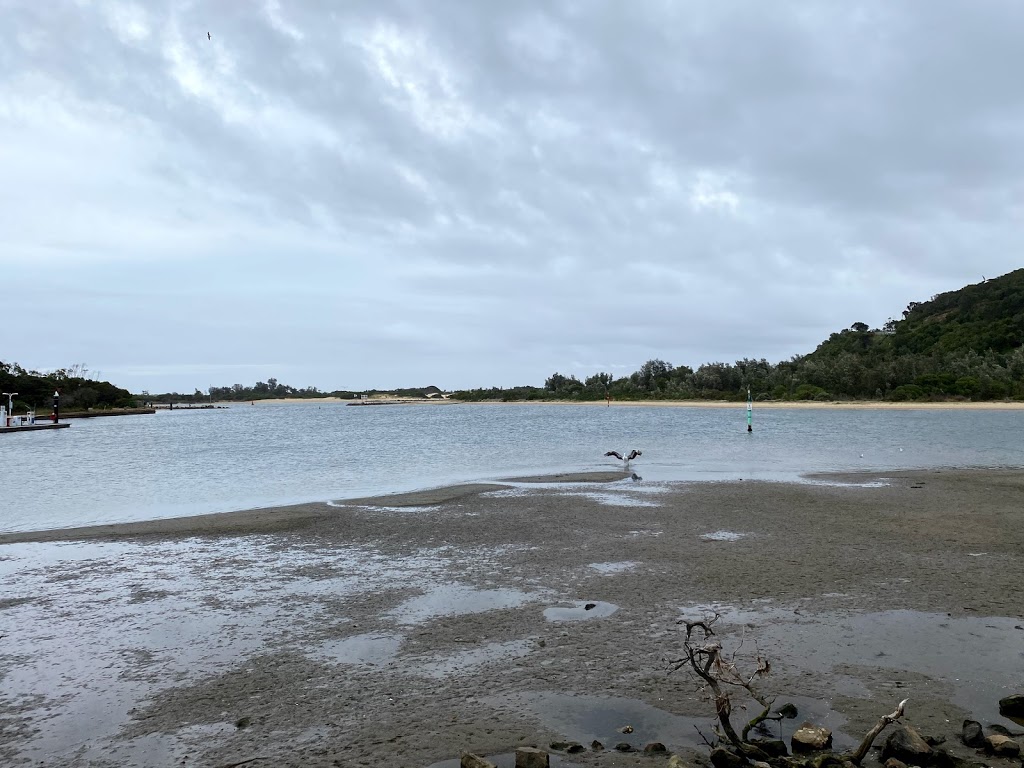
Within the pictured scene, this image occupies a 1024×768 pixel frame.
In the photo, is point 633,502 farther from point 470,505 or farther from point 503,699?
point 503,699


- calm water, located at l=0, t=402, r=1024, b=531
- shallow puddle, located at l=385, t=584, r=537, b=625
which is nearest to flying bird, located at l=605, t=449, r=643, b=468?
calm water, located at l=0, t=402, r=1024, b=531

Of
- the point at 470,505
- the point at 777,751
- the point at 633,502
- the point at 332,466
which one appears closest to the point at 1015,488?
the point at 633,502

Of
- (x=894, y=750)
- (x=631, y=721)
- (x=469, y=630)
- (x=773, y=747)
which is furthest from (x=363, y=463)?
(x=894, y=750)

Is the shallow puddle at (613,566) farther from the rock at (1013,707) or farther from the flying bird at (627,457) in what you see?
the flying bird at (627,457)

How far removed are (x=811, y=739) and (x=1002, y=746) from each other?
3.81 feet

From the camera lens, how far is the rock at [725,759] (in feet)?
15.1

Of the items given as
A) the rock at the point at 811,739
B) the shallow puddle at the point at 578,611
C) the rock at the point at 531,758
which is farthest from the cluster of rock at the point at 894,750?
the shallow puddle at the point at 578,611

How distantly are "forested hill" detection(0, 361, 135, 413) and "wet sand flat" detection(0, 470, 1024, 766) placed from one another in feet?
315

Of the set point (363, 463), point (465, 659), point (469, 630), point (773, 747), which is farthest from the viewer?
point (363, 463)

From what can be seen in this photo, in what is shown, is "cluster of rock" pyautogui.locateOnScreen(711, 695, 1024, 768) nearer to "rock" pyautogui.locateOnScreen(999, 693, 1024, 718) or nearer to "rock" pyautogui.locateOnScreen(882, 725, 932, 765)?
"rock" pyautogui.locateOnScreen(882, 725, 932, 765)

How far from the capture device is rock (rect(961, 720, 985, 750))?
488 cm

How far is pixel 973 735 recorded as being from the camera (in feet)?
16.2

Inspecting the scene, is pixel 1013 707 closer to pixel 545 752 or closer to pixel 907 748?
pixel 907 748

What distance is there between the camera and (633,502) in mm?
17359
